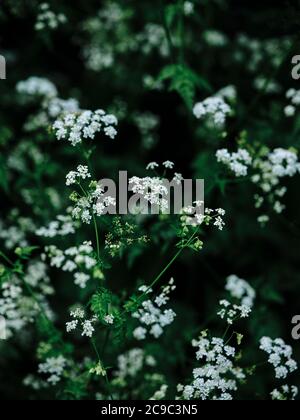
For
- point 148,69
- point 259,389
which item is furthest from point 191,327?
point 148,69

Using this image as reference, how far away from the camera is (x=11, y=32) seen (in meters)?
10.3

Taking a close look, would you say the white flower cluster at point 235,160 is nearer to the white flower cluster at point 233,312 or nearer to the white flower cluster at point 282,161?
the white flower cluster at point 282,161

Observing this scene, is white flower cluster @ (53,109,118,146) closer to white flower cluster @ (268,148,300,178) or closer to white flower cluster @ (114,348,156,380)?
white flower cluster @ (268,148,300,178)

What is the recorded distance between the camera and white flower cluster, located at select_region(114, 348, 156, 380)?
5.99 meters

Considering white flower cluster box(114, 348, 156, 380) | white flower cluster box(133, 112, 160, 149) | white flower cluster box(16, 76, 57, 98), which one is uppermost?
white flower cluster box(133, 112, 160, 149)

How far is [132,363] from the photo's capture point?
6.07 m

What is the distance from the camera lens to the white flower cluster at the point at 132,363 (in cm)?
599

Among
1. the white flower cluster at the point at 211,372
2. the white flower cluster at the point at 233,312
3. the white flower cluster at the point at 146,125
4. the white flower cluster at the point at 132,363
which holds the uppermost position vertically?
the white flower cluster at the point at 146,125

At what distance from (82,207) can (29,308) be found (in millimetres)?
2078

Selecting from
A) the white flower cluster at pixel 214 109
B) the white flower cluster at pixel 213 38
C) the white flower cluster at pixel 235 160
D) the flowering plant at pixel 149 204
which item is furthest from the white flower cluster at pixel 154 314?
the white flower cluster at pixel 213 38

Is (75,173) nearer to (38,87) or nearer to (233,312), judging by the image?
(233,312)

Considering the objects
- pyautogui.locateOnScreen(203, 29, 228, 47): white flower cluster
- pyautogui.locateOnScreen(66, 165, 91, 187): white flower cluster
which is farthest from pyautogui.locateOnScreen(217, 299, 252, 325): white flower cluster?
pyautogui.locateOnScreen(203, 29, 228, 47): white flower cluster

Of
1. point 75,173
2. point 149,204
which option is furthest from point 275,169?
point 75,173
